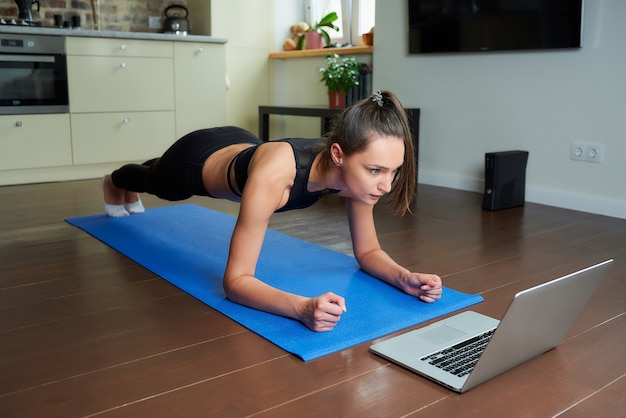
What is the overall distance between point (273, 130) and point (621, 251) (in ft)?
11.4

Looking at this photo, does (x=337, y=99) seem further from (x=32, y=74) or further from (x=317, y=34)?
(x=32, y=74)

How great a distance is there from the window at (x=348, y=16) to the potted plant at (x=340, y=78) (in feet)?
2.31

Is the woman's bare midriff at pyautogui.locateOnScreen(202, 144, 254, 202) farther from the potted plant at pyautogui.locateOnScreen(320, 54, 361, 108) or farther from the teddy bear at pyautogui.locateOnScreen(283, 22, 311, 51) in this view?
the teddy bear at pyautogui.locateOnScreen(283, 22, 311, 51)

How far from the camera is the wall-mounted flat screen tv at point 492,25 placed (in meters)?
3.32

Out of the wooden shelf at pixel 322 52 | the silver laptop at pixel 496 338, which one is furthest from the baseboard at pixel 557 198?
the silver laptop at pixel 496 338

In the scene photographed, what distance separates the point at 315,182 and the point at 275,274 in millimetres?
464

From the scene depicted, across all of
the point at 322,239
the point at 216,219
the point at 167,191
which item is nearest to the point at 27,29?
the point at 216,219

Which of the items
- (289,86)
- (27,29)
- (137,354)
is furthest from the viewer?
(289,86)

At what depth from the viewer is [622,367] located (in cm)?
150

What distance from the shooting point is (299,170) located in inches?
69.1

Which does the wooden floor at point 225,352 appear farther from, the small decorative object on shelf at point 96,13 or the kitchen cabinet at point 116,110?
the small decorative object on shelf at point 96,13

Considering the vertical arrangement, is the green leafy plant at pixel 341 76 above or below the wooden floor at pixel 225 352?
above

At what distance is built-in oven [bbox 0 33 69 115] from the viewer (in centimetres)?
390

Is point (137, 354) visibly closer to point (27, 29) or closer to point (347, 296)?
point (347, 296)
